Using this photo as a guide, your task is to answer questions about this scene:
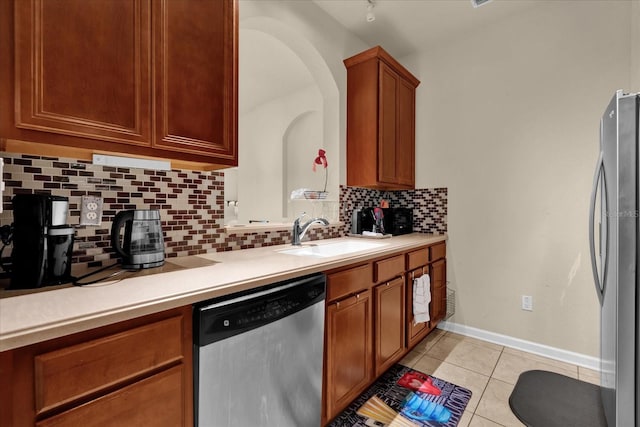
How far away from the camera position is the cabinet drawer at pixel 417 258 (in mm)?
2141

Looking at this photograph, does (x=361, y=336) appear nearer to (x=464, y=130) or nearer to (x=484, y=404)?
(x=484, y=404)

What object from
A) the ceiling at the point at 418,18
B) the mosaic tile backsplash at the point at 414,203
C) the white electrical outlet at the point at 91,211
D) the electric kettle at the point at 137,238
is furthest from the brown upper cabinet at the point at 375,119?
the white electrical outlet at the point at 91,211

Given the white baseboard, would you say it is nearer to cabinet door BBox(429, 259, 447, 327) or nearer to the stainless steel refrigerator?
cabinet door BBox(429, 259, 447, 327)

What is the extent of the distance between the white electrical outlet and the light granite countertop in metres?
0.30

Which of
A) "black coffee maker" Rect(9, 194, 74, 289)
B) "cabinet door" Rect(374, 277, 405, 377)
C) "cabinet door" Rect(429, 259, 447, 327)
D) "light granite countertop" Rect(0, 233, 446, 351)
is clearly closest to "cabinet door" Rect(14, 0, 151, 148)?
"black coffee maker" Rect(9, 194, 74, 289)

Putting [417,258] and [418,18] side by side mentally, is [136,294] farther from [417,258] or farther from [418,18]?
[418,18]

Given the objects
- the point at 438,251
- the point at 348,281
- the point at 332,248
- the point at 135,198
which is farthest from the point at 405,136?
the point at 135,198

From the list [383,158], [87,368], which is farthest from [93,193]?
[383,158]

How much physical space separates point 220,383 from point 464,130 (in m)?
2.77

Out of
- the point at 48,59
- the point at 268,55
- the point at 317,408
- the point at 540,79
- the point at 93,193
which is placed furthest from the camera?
the point at 268,55

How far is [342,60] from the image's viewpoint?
257 centimetres

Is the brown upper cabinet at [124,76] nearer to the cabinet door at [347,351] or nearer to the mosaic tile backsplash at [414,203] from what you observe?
Result: the cabinet door at [347,351]

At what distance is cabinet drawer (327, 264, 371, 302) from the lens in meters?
1.45

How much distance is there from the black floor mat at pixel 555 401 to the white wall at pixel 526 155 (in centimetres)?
43
